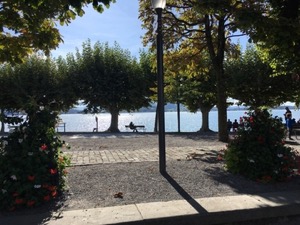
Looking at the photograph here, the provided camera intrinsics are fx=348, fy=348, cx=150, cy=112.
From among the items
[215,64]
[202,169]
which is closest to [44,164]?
[202,169]

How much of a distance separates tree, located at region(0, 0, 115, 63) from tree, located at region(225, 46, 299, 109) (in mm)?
16261

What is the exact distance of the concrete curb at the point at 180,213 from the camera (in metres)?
4.42

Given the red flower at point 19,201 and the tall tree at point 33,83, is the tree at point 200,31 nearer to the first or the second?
the red flower at point 19,201

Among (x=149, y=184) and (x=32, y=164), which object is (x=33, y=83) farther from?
(x=32, y=164)

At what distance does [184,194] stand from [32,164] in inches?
94.4

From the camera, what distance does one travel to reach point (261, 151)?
657 centimetres

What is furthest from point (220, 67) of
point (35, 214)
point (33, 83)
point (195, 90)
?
point (33, 83)

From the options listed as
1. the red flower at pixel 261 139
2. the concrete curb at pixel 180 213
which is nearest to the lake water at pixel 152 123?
the red flower at pixel 261 139

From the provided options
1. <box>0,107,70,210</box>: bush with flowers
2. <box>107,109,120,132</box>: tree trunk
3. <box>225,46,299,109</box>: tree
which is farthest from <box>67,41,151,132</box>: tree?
<box>0,107,70,210</box>: bush with flowers

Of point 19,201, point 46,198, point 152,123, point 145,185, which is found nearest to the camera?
point 19,201

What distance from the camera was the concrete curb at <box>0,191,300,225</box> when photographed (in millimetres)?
4418

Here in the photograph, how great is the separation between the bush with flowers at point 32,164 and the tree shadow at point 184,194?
1.90 metres

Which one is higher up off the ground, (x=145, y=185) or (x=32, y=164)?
(x=32, y=164)

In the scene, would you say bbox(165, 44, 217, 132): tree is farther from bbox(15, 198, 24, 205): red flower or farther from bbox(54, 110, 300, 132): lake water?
bbox(15, 198, 24, 205): red flower
